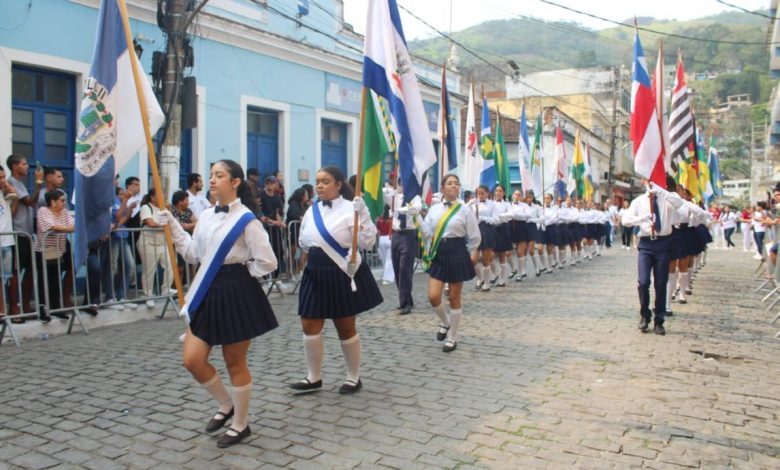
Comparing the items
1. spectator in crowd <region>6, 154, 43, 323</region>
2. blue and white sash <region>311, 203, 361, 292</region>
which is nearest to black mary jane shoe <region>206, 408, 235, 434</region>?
blue and white sash <region>311, 203, 361, 292</region>

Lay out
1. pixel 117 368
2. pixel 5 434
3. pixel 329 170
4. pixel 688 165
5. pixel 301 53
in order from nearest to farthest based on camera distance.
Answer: pixel 5 434, pixel 329 170, pixel 117 368, pixel 688 165, pixel 301 53

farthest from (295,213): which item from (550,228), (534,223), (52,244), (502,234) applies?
(550,228)

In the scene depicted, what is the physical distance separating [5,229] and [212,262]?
487 cm

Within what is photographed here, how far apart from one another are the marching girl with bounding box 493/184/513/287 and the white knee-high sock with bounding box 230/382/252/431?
8.99 metres

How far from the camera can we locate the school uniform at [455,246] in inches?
289

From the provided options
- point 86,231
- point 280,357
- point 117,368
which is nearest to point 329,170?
point 86,231

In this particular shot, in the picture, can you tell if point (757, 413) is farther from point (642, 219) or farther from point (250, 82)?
point (250, 82)

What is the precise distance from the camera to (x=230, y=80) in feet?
48.1

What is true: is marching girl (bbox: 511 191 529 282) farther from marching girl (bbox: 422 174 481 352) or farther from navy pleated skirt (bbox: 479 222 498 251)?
marching girl (bbox: 422 174 481 352)

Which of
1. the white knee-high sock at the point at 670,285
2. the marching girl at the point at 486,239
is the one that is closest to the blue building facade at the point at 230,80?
the marching girl at the point at 486,239

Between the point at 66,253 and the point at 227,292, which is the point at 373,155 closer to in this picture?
the point at 227,292

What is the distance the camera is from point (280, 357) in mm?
6824

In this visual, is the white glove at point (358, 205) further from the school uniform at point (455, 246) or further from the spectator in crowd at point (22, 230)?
the spectator in crowd at point (22, 230)

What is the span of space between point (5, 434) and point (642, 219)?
7.04 m
